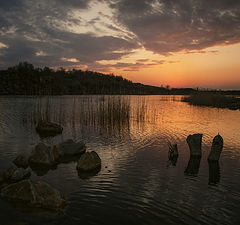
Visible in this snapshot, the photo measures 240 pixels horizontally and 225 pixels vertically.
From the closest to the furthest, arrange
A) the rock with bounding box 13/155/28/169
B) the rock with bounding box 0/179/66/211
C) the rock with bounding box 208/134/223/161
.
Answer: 1. the rock with bounding box 0/179/66/211
2. the rock with bounding box 13/155/28/169
3. the rock with bounding box 208/134/223/161

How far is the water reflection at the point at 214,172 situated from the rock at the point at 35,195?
4.26 m

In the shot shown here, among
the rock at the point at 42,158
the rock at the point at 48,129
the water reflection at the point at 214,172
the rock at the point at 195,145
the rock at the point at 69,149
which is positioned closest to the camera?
the water reflection at the point at 214,172

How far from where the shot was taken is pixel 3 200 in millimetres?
4285

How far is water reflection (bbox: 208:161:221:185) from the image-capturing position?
5.83m

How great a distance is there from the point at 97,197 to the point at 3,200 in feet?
6.76

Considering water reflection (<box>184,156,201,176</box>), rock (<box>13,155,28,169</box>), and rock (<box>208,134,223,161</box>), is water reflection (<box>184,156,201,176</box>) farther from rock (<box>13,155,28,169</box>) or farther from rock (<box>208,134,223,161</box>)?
rock (<box>13,155,28,169</box>)

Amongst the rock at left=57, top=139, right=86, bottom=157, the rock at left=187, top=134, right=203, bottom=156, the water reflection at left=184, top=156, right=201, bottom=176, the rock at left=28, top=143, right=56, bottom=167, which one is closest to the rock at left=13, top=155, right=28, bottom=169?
the rock at left=28, top=143, right=56, bottom=167

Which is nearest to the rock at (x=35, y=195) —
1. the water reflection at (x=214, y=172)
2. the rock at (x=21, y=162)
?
the rock at (x=21, y=162)

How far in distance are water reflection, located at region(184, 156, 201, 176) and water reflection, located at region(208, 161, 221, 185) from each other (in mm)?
421

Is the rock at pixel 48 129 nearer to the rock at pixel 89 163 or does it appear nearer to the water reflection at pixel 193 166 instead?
the rock at pixel 89 163

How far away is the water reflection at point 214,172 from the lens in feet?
19.1

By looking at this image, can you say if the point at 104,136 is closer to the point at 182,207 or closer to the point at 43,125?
the point at 43,125

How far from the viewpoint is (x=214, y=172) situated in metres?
6.54

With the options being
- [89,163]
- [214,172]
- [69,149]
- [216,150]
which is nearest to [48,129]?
[69,149]
